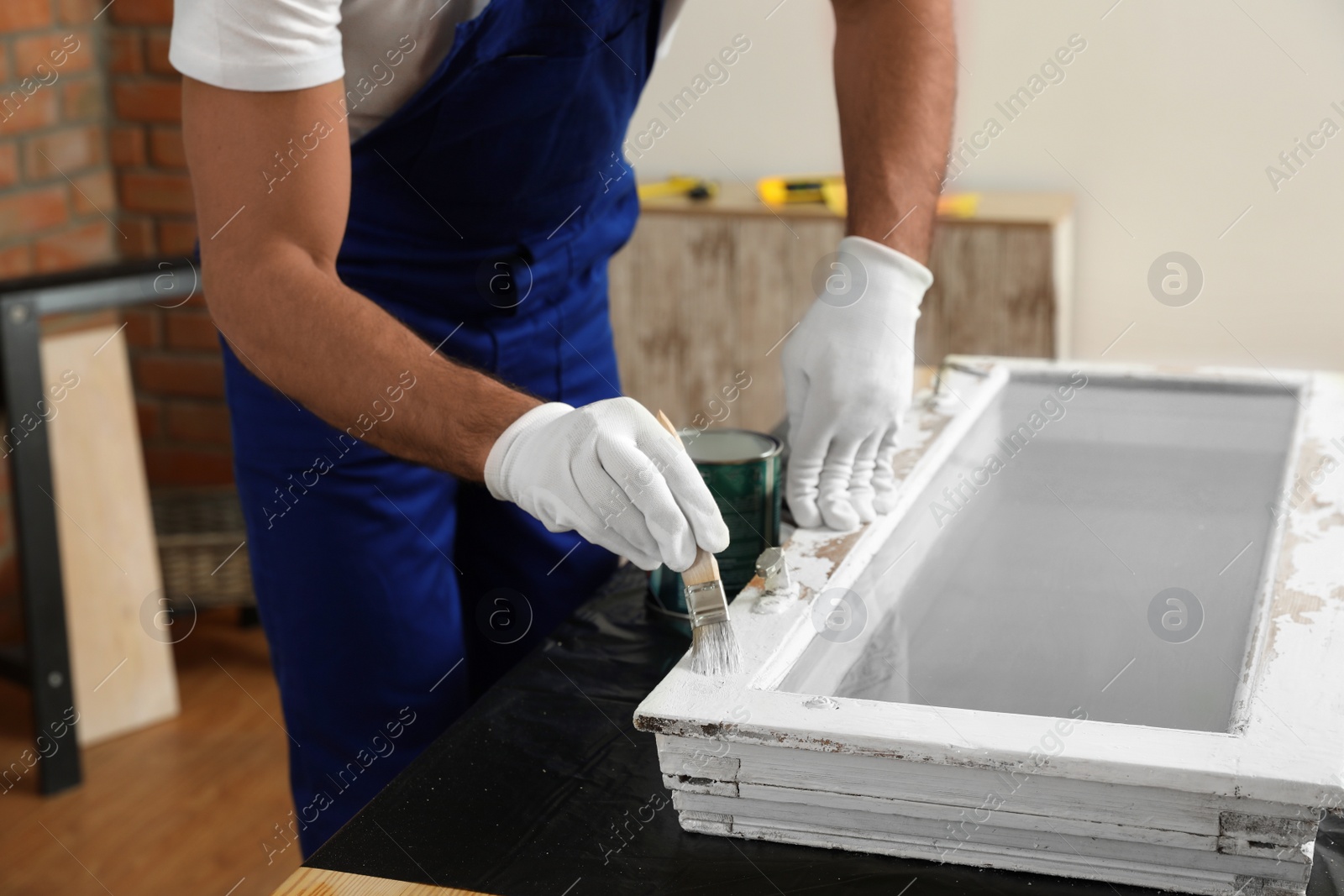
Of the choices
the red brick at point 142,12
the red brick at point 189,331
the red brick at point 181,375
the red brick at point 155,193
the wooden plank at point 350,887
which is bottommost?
the red brick at point 181,375

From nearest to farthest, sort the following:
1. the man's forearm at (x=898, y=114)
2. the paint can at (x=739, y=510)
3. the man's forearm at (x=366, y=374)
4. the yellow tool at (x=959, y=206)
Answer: the man's forearm at (x=366, y=374) → the paint can at (x=739, y=510) → the man's forearm at (x=898, y=114) → the yellow tool at (x=959, y=206)

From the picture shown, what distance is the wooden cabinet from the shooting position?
252 centimetres

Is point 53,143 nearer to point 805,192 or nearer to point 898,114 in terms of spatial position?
point 805,192

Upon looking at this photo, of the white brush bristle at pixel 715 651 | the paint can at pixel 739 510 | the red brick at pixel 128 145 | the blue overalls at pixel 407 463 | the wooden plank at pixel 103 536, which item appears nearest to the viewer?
the white brush bristle at pixel 715 651

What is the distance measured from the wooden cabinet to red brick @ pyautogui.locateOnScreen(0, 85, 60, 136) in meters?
1.24

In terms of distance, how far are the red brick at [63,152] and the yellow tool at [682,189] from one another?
4.04 ft

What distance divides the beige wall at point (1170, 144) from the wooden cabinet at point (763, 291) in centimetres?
11

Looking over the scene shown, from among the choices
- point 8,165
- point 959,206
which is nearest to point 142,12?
point 8,165

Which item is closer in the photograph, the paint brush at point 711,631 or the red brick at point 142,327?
the paint brush at point 711,631

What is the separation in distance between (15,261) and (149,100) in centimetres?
48

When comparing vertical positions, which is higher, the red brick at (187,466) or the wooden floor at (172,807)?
the red brick at (187,466)

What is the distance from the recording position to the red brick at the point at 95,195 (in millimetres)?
2699

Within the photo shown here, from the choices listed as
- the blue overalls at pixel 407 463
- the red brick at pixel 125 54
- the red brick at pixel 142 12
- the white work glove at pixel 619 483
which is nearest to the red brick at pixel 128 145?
the red brick at pixel 125 54

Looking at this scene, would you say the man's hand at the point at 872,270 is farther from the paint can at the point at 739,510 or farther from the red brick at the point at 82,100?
the red brick at the point at 82,100
